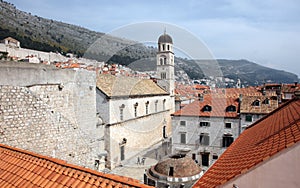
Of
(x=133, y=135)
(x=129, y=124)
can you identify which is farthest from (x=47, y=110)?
(x=133, y=135)

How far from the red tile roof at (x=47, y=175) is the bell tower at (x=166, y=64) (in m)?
27.8

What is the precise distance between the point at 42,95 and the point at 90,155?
3053 millimetres

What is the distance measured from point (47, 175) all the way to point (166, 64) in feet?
97.6

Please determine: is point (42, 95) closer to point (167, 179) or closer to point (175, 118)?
point (167, 179)

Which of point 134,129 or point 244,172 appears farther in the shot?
point 134,129

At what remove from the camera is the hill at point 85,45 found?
2469 inches

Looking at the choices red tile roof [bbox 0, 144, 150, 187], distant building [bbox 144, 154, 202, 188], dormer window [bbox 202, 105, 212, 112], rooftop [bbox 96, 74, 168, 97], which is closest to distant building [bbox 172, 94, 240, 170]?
dormer window [bbox 202, 105, 212, 112]

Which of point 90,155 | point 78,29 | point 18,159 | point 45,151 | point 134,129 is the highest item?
point 78,29

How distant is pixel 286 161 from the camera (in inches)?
113

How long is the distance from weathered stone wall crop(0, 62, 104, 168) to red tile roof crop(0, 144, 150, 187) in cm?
235

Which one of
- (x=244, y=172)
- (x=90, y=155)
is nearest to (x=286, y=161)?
(x=244, y=172)

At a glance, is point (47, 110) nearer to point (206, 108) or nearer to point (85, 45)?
point (206, 108)

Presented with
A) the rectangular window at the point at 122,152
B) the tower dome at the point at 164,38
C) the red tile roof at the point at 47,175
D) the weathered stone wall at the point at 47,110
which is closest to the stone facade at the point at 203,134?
the rectangular window at the point at 122,152

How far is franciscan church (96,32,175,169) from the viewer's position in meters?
18.3
